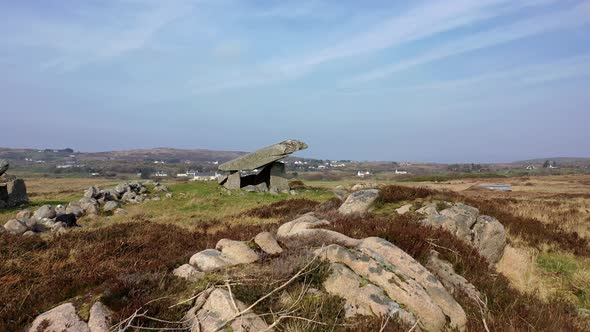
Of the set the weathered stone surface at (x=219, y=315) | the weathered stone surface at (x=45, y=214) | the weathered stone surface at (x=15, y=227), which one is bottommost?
the weathered stone surface at (x=45, y=214)

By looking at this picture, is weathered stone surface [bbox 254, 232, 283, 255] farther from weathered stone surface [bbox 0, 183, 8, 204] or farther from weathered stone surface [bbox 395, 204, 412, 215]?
weathered stone surface [bbox 0, 183, 8, 204]

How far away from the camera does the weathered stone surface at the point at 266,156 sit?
93.8 feet

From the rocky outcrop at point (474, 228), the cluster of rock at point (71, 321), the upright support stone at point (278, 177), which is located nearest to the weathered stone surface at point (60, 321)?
the cluster of rock at point (71, 321)

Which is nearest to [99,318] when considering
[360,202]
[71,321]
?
[71,321]

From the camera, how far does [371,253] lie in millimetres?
6477

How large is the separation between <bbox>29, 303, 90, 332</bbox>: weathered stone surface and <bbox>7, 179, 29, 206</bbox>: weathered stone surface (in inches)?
893

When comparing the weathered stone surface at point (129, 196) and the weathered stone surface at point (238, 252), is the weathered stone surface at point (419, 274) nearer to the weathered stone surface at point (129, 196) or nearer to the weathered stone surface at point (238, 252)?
the weathered stone surface at point (238, 252)

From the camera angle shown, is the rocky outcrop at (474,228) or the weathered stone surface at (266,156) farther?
the weathered stone surface at (266,156)

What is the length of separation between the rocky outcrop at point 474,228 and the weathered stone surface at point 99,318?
7.90m

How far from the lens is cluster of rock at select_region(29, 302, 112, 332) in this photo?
4.80 metres

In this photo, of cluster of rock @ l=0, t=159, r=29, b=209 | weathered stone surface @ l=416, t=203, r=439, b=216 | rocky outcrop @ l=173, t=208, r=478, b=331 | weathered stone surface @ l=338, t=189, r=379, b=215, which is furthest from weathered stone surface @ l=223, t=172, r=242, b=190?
rocky outcrop @ l=173, t=208, r=478, b=331

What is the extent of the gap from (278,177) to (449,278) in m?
22.2

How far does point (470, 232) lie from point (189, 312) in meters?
8.33

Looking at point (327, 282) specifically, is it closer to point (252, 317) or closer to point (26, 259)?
point (252, 317)
